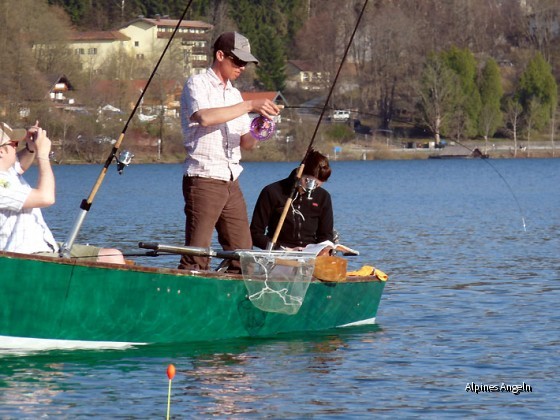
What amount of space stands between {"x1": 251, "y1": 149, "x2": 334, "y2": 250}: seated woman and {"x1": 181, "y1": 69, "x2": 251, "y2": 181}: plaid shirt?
0.94 m

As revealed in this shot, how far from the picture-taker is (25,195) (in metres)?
9.00

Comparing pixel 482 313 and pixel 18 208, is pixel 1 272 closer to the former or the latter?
pixel 18 208

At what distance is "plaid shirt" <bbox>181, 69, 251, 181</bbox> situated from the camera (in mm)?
9875

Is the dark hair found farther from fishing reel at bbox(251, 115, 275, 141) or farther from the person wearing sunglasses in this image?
the person wearing sunglasses

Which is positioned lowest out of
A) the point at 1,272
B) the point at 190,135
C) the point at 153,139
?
the point at 153,139

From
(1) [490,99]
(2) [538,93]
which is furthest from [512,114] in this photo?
(2) [538,93]

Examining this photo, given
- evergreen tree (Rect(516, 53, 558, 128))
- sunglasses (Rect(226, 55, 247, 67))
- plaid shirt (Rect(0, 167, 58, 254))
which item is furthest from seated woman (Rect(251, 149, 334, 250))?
evergreen tree (Rect(516, 53, 558, 128))

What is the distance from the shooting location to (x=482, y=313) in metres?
13.0

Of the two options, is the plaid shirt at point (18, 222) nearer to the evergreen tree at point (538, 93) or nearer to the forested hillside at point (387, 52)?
the forested hillside at point (387, 52)

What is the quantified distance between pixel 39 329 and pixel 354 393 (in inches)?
81.6

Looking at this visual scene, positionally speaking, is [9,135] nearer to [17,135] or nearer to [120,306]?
[17,135]

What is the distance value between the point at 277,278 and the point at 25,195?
6.83ft

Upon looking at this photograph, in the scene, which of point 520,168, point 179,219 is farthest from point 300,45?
point 179,219

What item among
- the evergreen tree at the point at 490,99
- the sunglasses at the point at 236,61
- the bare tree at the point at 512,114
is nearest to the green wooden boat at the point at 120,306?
the sunglasses at the point at 236,61
